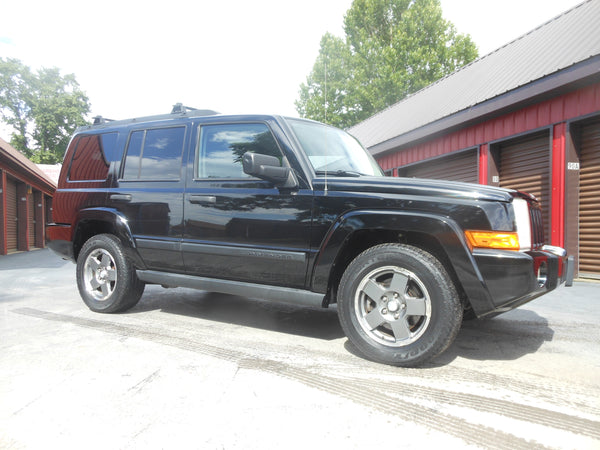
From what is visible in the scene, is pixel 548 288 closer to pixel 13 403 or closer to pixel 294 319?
pixel 294 319

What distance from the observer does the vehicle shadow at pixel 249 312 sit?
3.90 metres

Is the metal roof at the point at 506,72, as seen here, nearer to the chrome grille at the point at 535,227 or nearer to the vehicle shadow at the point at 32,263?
the chrome grille at the point at 535,227

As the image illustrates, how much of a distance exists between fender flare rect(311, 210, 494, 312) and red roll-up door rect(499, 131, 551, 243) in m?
6.38

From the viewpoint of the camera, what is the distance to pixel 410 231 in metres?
2.94

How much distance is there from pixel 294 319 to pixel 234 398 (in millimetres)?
1958

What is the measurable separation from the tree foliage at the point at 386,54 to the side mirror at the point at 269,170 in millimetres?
24183

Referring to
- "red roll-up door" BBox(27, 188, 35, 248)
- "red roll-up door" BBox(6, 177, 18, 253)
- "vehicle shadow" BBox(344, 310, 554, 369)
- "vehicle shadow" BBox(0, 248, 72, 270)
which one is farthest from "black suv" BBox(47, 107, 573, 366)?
"red roll-up door" BBox(27, 188, 35, 248)

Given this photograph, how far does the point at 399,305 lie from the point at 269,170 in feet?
4.48

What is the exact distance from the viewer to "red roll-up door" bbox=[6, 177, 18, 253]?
17.0m

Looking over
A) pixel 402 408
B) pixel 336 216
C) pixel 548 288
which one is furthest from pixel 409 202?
pixel 402 408

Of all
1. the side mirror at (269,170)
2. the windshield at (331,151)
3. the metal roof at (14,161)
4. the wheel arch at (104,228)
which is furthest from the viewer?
the metal roof at (14,161)

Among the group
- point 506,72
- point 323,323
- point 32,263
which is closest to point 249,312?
point 323,323

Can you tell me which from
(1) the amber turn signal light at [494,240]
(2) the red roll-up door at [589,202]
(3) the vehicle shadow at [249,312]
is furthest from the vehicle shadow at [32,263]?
(2) the red roll-up door at [589,202]

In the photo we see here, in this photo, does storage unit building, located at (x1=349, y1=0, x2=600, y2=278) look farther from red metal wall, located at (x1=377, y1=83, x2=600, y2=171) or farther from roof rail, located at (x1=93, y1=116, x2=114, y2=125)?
roof rail, located at (x1=93, y1=116, x2=114, y2=125)
